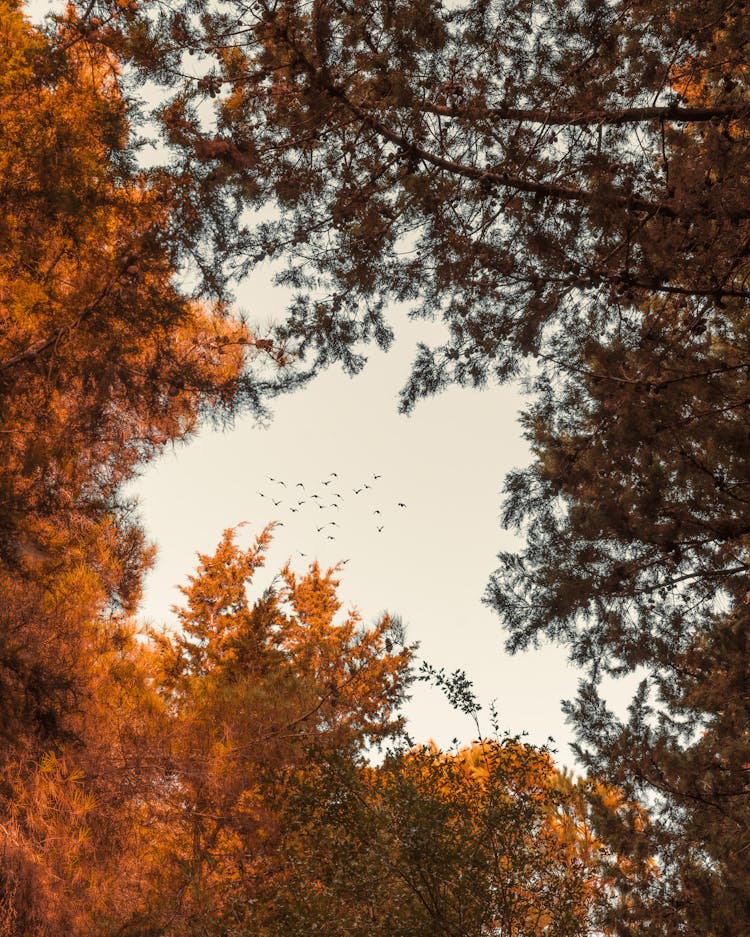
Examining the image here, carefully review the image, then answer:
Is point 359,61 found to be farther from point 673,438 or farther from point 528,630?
point 528,630

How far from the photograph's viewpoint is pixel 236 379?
21.6 ft

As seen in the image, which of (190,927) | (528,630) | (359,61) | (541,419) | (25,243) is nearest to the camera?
(359,61)

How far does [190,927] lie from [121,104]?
7.85 m

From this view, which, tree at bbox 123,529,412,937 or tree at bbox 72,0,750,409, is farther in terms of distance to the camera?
tree at bbox 123,529,412,937

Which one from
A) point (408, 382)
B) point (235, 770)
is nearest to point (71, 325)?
point (408, 382)

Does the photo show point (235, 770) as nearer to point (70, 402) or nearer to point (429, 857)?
point (429, 857)

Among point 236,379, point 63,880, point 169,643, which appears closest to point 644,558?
point 236,379

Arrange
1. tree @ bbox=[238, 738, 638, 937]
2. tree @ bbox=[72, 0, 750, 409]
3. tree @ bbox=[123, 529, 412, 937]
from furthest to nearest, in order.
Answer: tree @ bbox=[123, 529, 412, 937] < tree @ bbox=[238, 738, 638, 937] < tree @ bbox=[72, 0, 750, 409]

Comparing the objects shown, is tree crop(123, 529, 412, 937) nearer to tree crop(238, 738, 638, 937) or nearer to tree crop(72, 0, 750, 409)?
tree crop(238, 738, 638, 937)

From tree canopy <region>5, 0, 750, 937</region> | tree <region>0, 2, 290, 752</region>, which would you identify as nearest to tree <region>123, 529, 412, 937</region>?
tree canopy <region>5, 0, 750, 937</region>

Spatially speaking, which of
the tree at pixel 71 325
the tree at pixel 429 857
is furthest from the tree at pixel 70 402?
the tree at pixel 429 857

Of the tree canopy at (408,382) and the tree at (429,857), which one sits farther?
the tree at (429,857)

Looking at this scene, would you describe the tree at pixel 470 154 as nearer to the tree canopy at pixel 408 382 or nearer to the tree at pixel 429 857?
the tree canopy at pixel 408 382

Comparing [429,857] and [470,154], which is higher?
[470,154]
